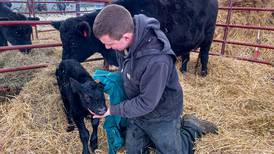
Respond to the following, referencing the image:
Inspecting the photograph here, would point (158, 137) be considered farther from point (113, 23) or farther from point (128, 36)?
point (113, 23)

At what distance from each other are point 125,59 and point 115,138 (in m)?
0.97

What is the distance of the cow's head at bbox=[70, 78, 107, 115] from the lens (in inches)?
96.0

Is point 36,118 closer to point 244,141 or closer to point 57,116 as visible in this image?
point 57,116

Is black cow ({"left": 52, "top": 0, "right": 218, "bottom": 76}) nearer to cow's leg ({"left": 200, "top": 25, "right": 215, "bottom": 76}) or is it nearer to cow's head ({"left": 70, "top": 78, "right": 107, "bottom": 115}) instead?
cow's leg ({"left": 200, "top": 25, "right": 215, "bottom": 76})

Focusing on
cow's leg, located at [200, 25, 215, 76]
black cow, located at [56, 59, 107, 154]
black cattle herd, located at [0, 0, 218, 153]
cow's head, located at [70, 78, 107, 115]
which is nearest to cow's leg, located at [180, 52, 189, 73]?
black cattle herd, located at [0, 0, 218, 153]

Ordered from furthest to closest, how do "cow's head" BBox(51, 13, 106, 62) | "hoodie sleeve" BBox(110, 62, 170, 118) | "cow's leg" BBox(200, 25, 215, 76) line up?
"cow's leg" BBox(200, 25, 215, 76), "cow's head" BBox(51, 13, 106, 62), "hoodie sleeve" BBox(110, 62, 170, 118)

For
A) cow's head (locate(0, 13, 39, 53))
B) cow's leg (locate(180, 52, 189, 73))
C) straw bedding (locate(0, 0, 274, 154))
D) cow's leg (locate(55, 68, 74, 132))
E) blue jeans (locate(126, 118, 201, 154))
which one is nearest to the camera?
blue jeans (locate(126, 118, 201, 154))

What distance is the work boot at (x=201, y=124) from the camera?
308 cm

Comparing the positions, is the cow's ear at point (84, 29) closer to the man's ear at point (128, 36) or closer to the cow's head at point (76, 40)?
the cow's head at point (76, 40)

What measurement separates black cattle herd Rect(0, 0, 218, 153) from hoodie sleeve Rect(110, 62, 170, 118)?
493 millimetres

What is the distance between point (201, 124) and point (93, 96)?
142 cm

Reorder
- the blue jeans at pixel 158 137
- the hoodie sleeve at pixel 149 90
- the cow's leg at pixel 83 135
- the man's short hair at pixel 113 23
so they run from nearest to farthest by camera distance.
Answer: the man's short hair at pixel 113 23 < the hoodie sleeve at pixel 149 90 < the blue jeans at pixel 158 137 < the cow's leg at pixel 83 135

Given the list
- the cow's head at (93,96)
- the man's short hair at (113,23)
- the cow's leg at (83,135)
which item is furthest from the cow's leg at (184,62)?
the man's short hair at (113,23)

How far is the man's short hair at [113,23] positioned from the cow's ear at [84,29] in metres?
2.02
